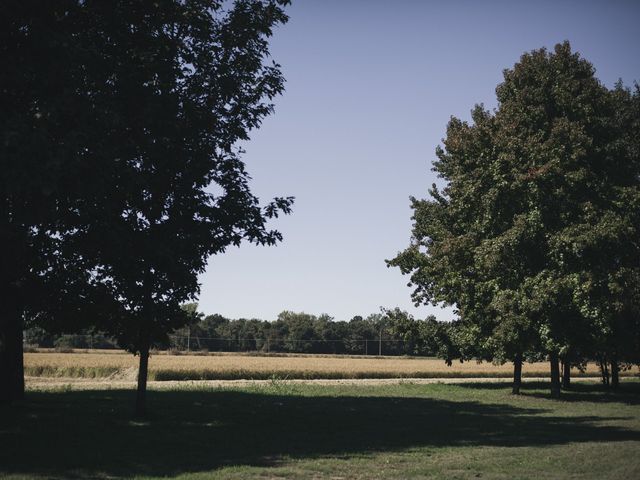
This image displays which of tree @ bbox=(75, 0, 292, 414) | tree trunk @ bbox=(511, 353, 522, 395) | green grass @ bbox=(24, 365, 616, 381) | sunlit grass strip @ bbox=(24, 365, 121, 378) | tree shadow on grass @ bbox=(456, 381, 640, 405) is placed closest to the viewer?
tree @ bbox=(75, 0, 292, 414)

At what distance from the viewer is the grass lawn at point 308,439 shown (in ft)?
36.8

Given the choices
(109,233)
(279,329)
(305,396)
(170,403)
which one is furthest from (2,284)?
(279,329)

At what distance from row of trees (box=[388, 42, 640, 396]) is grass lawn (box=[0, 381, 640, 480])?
4.30 m

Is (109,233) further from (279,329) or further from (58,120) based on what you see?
(279,329)

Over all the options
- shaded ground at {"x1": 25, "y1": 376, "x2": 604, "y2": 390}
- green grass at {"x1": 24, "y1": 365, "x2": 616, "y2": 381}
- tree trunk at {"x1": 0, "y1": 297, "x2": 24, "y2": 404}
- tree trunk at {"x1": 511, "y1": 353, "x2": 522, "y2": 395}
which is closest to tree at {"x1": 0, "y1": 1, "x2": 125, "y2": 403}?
tree trunk at {"x1": 0, "y1": 297, "x2": 24, "y2": 404}

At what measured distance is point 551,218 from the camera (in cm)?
2834

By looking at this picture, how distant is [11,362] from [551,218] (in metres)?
24.9

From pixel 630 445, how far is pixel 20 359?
21092mm

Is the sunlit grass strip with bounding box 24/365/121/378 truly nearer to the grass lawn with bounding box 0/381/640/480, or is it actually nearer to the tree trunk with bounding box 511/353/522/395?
the grass lawn with bounding box 0/381/640/480

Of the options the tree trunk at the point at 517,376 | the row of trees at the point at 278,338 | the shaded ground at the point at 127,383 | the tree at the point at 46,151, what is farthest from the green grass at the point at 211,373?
the row of trees at the point at 278,338

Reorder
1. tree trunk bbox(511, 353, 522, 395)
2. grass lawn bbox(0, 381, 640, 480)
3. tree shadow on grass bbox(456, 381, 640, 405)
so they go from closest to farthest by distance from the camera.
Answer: grass lawn bbox(0, 381, 640, 480) < tree shadow on grass bbox(456, 381, 640, 405) < tree trunk bbox(511, 353, 522, 395)

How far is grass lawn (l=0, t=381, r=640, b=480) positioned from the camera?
11203 mm

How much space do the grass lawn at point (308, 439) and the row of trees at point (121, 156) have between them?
311 centimetres

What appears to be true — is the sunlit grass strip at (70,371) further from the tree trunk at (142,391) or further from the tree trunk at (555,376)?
the tree trunk at (555,376)
